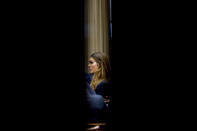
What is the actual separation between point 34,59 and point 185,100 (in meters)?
0.91

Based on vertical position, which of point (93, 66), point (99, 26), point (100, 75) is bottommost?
point (100, 75)

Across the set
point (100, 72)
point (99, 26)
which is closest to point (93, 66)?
point (100, 72)

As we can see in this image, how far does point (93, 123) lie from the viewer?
4.77ft

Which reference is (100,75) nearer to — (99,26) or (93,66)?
(93,66)

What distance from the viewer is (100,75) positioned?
2.42 meters

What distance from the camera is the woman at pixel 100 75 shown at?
2232mm

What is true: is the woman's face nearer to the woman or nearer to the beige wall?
the woman

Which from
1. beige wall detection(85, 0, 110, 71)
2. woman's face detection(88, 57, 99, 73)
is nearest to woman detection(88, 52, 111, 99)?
woman's face detection(88, 57, 99, 73)

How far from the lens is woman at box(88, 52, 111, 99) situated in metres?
2.23

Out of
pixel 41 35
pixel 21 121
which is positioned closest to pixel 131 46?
pixel 41 35

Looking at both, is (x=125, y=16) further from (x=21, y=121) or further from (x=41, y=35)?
(x=21, y=121)

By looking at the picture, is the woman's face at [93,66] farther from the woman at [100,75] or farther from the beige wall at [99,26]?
the beige wall at [99,26]

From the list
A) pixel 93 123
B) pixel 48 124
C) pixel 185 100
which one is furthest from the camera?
pixel 93 123

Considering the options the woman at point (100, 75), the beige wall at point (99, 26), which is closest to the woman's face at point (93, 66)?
the woman at point (100, 75)
